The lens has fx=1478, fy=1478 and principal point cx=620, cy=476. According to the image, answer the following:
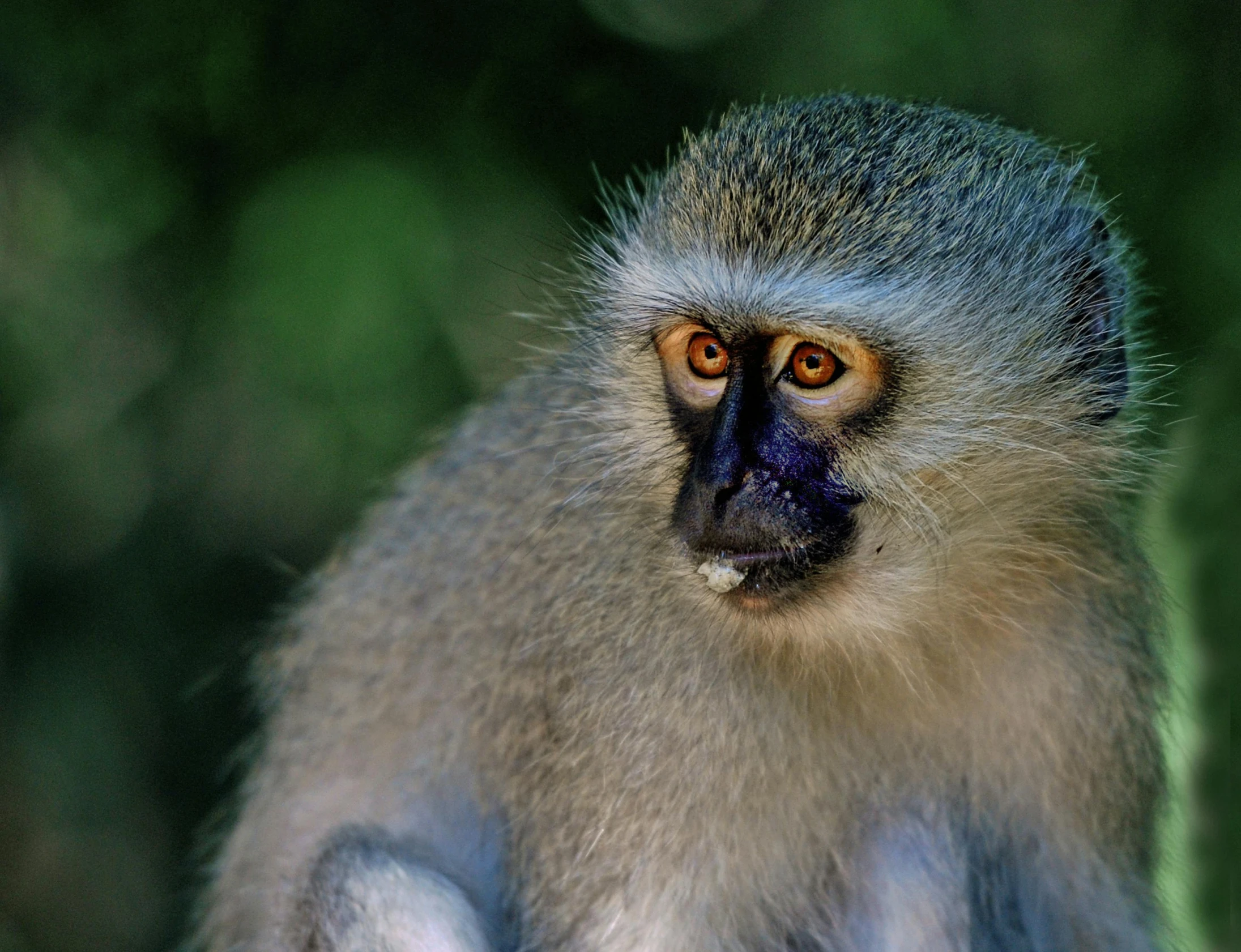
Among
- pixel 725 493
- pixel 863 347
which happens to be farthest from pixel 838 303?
pixel 725 493

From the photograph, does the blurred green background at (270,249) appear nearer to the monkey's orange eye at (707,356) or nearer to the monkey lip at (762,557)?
the monkey's orange eye at (707,356)

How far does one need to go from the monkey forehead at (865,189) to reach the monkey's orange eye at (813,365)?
156mm

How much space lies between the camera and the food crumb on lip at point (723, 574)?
2.32 metres

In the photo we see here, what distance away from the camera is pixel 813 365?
241 centimetres

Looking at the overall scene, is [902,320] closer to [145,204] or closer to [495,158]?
[495,158]

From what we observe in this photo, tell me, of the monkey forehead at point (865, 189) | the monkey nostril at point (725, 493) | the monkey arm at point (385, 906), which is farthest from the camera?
the monkey arm at point (385, 906)

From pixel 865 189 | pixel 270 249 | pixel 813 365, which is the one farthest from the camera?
pixel 270 249

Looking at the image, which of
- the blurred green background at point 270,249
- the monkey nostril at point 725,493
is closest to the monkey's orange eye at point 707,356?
the monkey nostril at point 725,493

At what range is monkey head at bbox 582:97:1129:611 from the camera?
7.74 feet

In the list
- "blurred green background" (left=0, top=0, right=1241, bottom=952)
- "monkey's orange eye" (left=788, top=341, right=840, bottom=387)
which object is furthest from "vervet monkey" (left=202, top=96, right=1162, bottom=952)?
"blurred green background" (left=0, top=0, right=1241, bottom=952)

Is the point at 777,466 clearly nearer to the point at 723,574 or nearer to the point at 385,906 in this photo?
the point at 723,574

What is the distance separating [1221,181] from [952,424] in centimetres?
168

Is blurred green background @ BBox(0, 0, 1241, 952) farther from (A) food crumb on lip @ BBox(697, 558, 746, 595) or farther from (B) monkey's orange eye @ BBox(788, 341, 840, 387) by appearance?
(A) food crumb on lip @ BBox(697, 558, 746, 595)

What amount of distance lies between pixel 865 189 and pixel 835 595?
0.69m
